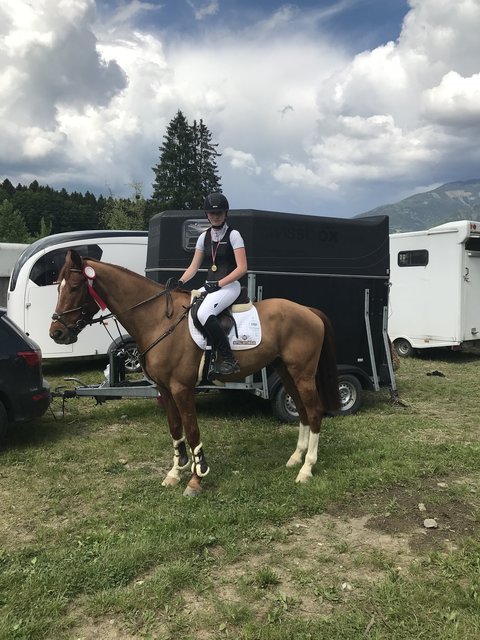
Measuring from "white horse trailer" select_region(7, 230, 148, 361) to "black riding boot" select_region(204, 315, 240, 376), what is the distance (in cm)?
605

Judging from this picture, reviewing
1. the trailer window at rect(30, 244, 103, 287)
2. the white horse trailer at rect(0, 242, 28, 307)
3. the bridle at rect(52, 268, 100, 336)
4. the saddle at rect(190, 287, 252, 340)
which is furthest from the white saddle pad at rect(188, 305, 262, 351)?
the white horse trailer at rect(0, 242, 28, 307)

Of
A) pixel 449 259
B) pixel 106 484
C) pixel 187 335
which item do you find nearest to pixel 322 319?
pixel 187 335

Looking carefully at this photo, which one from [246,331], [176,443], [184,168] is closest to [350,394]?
[246,331]

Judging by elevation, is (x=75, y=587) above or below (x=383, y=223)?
below

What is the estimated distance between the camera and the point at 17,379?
19.8 feet

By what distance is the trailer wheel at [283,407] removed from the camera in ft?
23.8

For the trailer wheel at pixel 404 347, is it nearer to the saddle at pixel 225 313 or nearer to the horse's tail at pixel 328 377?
the horse's tail at pixel 328 377

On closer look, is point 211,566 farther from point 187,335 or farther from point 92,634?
point 187,335

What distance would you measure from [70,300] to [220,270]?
5.16ft

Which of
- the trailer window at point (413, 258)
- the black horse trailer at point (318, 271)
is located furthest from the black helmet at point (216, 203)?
the trailer window at point (413, 258)

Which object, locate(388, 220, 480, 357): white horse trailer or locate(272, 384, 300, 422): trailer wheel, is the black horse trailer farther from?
locate(388, 220, 480, 357): white horse trailer

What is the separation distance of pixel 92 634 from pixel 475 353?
13.9m

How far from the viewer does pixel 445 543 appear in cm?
385

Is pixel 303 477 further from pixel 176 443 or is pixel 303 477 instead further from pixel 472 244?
pixel 472 244
